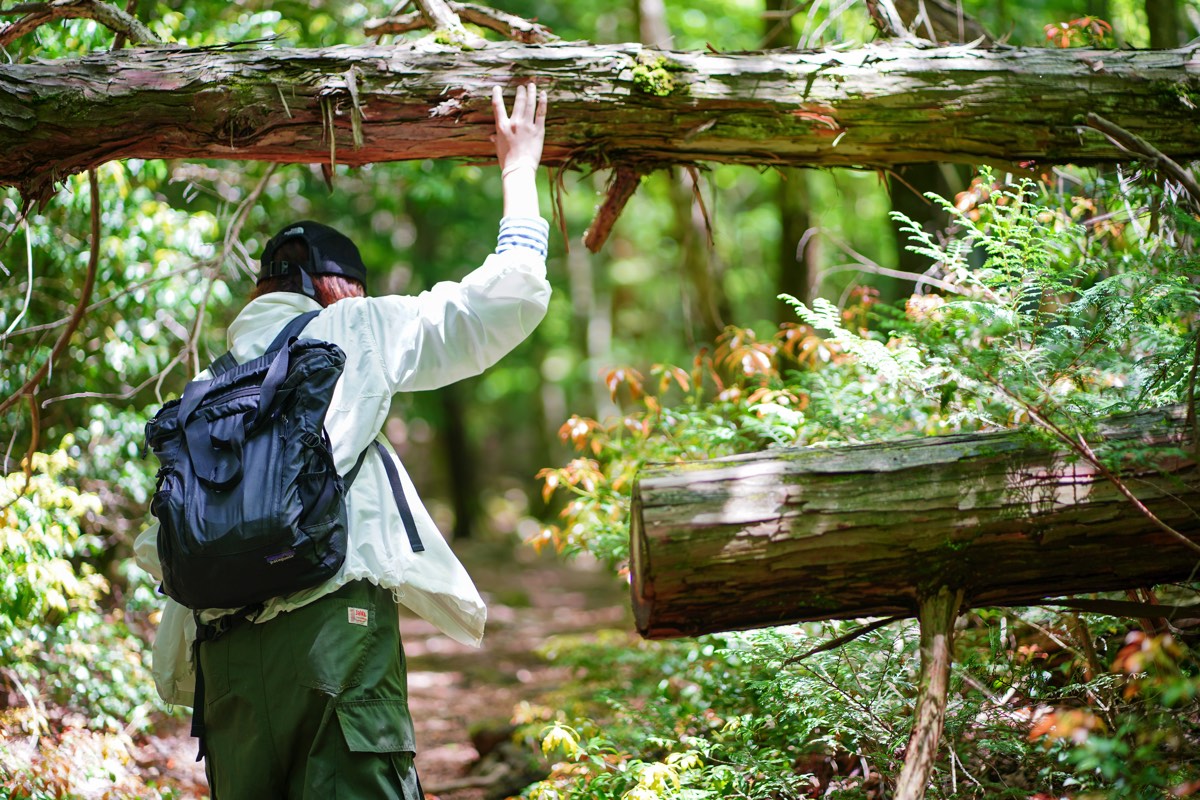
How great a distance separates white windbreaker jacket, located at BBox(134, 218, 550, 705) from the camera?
2.60m

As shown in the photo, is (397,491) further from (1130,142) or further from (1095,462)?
(1130,142)

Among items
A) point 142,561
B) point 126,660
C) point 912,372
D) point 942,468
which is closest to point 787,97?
point 912,372

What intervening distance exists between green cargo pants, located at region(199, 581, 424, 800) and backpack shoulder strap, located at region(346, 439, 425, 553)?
0.61 ft

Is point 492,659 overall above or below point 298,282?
below

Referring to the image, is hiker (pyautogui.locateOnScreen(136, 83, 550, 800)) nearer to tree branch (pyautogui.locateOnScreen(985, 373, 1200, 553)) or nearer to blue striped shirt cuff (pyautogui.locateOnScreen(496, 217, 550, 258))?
blue striped shirt cuff (pyautogui.locateOnScreen(496, 217, 550, 258))

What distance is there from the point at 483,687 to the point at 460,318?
5404 mm

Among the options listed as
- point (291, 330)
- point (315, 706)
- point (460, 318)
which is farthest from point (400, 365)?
point (315, 706)

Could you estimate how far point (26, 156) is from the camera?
3.31 metres

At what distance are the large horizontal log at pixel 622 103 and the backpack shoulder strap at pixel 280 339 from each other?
3.30 ft

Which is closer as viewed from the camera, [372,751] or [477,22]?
[372,751]

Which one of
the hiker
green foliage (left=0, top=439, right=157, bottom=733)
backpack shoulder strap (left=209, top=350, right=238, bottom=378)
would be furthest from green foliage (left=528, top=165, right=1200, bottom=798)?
green foliage (left=0, top=439, right=157, bottom=733)

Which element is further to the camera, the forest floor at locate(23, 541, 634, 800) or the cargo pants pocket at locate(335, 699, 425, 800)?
the forest floor at locate(23, 541, 634, 800)

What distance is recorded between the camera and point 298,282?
9.53 feet

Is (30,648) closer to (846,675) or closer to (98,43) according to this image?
(98,43)
